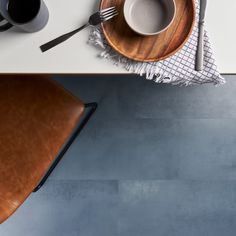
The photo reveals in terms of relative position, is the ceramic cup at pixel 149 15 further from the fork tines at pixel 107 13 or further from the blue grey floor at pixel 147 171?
the blue grey floor at pixel 147 171

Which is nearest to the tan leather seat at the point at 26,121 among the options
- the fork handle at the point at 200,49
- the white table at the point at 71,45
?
the white table at the point at 71,45

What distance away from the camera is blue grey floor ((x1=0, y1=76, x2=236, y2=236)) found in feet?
4.31

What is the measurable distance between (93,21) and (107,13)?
0.10 feet

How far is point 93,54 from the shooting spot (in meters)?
0.77

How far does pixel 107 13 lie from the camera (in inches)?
29.3

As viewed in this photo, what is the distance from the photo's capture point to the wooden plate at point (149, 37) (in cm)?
75

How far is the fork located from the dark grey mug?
0.05 m

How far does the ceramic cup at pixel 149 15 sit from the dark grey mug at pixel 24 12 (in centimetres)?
17

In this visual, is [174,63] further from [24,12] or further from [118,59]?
[24,12]

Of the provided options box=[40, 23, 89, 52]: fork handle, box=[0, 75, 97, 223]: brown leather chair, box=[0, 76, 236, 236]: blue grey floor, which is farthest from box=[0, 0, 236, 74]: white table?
box=[0, 76, 236, 236]: blue grey floor

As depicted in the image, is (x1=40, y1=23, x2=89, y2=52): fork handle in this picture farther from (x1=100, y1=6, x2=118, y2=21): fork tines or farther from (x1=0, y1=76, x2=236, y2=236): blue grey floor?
(x1=0, y1=76, x2=236, y2=236): blue grey floor

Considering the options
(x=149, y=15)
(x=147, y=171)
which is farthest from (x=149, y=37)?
(x=147, y=171)

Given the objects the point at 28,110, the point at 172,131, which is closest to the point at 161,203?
the point at 172,131

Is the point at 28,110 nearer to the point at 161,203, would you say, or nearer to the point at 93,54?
the point at 93,54
